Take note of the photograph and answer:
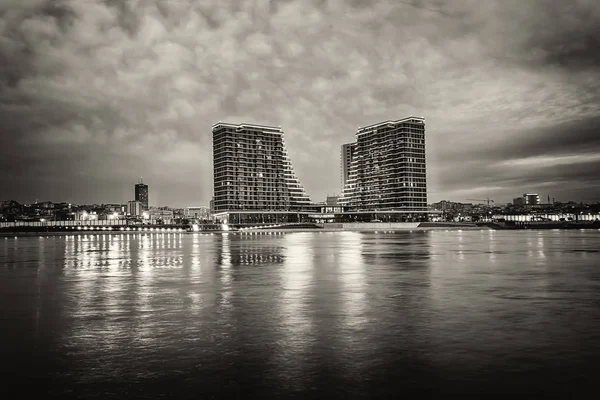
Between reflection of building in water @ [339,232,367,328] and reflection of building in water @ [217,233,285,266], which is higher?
reflection of building in water @ [339,232,367,328]

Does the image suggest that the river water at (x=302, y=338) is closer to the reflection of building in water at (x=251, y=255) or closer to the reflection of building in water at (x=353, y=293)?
the reflection of building in water at (x=353, y=293)

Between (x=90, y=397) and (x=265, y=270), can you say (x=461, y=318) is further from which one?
(x=265, y=270)

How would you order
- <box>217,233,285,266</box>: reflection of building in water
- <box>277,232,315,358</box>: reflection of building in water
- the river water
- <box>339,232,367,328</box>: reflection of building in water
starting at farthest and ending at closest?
<box>217,233,285,266</box>: reflection of building in water → <box>339,232,367,328</box>: reflection of building in water → <box>277,232,315,358</box>: reflection of building in water → the river water

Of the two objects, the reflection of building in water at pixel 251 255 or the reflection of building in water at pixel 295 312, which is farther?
the reflection of building in water at pixel 251 255

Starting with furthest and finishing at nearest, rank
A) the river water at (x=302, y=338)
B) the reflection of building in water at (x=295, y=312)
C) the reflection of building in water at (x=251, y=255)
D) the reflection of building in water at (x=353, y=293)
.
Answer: the reflection of building in water at (x=251, y=255)
the reflection of building in water at (x=353, y=293)
the reflection of building in water at (x=295, y=312)
the river water at (x=302, y=338)

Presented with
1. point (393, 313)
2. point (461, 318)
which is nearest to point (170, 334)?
point (393, 313)

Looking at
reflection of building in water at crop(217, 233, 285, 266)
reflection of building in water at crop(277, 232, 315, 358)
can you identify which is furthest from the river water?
reflection of building in water at crop(217, 233, 285, 266)

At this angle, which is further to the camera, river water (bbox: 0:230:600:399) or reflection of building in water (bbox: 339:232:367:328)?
reflection of building in water (bbox: 339:232:367:328)

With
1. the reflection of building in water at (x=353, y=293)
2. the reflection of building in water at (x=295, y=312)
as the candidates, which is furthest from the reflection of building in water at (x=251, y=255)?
the reflection of building in water at (x=295, y=312)

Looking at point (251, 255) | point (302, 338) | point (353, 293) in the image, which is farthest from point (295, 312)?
point (251, 255)

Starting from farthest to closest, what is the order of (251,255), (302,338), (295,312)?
(251,255) → (295,312) → (302,338)

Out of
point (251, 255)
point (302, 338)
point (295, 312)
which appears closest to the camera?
point (302, 338)

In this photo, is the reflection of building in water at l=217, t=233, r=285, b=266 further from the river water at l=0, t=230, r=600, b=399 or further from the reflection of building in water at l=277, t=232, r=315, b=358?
the river water at l=0, t=230, r=600, b=399

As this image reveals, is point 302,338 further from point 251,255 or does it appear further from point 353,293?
point 251,255
